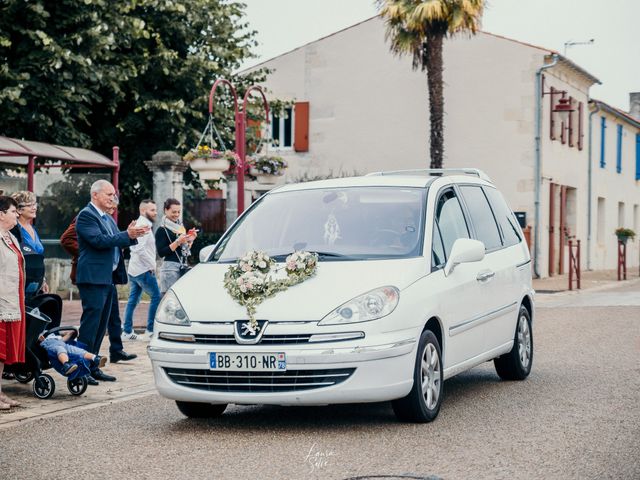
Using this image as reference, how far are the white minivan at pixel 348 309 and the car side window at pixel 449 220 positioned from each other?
0.02 metres

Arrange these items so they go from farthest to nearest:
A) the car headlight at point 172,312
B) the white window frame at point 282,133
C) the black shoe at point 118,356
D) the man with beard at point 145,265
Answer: the white window frame at point 282,133, the man with beard at point 145,265, the black shoe at point 118,356, the car headlight at point 172,312

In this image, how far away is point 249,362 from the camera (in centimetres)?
718

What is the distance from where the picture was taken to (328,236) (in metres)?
8.30

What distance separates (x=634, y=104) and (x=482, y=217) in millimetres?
47978

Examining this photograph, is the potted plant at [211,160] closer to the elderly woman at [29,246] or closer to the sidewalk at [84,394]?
the sidewalk at [84,394]

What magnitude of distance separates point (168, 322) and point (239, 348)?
0.69 metres

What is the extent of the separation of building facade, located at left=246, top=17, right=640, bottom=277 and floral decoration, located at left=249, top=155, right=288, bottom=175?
51.8 feet

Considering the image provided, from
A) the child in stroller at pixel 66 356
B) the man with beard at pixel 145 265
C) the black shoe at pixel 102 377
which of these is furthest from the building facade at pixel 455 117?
the child in stroller at pixel 66 356

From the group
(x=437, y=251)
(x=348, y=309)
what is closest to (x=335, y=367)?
(x=348, y=309)

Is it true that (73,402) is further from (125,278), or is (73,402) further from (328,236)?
(328,236)

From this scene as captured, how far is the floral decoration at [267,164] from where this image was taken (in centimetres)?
1825

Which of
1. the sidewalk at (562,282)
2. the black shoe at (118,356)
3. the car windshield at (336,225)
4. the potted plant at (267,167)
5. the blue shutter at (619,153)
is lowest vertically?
the sidewalk at (562,282)

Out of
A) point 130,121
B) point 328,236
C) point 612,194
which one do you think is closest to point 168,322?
point 328,236

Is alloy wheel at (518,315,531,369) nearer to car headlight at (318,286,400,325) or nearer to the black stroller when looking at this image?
car headlight at (318,286,400,325)
